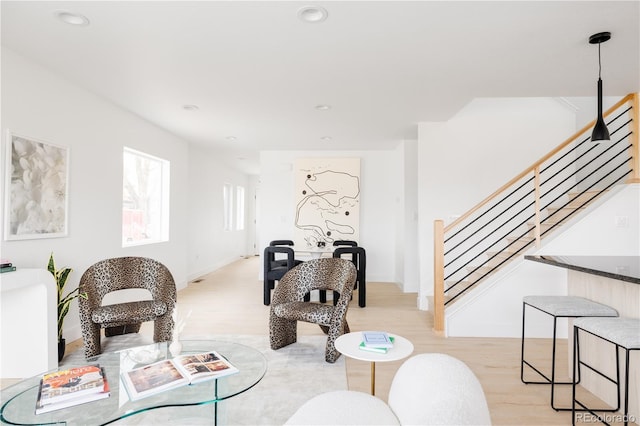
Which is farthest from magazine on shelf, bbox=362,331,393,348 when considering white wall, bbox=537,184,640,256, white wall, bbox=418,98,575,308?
white wall, bbox=418,98,575,308

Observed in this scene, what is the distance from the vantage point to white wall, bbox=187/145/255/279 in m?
7.41

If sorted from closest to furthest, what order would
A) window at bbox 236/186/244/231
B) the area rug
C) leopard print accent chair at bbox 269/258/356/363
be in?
the area rug
leopard print accent chair at bbox 269/258/356/363
window at bbox 236/186/244/231

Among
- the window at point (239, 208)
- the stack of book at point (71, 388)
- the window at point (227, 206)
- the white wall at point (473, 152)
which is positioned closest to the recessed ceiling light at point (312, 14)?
the stack of book at point (71, 388)

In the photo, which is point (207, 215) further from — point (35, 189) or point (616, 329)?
point (616, 329)

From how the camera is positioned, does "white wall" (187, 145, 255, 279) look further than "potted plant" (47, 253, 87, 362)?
Yes

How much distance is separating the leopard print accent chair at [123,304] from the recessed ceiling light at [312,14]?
2.58 meters

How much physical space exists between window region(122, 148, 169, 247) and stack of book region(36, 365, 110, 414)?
3.12m

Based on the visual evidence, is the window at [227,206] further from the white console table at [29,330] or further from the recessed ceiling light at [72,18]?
the recessed ceiling light at [72,18]

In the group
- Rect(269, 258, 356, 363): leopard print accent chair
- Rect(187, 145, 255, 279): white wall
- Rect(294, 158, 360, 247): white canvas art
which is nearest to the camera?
Rect(269, 258, 356, 363): leopard print accent chair

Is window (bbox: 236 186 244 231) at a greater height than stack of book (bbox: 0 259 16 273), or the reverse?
window (bbox: 236 186 244 231)

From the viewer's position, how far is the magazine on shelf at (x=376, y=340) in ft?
7.08

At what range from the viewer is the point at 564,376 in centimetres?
304

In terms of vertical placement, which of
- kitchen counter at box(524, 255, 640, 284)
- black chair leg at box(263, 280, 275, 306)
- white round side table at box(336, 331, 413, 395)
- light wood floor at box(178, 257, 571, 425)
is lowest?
light wood floor at box(178, 257, 571, 425)

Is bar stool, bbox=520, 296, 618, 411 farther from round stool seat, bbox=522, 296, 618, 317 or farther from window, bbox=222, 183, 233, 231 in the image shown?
window, bbox=222, 183, 233, 231
